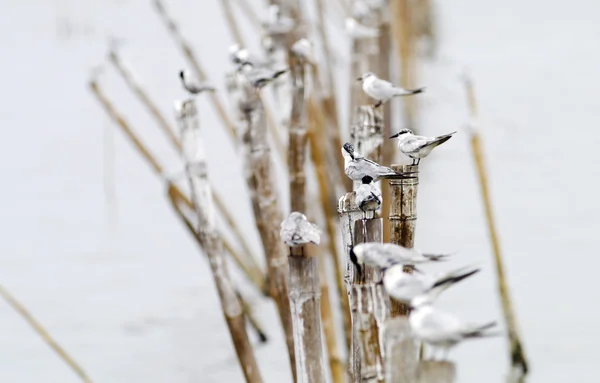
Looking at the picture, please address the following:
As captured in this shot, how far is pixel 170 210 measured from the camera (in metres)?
3.76

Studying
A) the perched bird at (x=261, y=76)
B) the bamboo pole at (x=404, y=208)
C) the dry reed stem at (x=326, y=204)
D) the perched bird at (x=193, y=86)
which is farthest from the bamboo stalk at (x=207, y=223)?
the bamboo pole at (x=404, y=208)

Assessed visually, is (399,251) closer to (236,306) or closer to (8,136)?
(236,306)

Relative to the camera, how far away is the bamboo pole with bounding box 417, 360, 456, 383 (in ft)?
2.51

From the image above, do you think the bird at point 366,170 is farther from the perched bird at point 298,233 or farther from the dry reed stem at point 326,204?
the dry reed stem at point 326,204

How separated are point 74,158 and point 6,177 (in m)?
0.35

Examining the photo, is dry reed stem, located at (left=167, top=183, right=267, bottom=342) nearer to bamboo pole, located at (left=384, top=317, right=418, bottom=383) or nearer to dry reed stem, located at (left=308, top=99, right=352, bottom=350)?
dry reed stem, located at (left=308, top=99, right=352, bottom=350)

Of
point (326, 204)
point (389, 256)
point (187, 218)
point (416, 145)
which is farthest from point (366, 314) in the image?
point (187, 218)

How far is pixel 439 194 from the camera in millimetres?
4035

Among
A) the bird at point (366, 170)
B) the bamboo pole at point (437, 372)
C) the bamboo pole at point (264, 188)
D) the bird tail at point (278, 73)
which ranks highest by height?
the bird tail at point (278, 73)

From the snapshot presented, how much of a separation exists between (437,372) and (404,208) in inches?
14.0

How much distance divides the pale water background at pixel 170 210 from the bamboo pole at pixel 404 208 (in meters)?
1.21

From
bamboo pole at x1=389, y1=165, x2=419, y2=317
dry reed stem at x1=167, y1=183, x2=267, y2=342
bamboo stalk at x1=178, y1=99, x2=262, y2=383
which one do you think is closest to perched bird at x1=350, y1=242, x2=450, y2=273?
bamboo pole at x1=389, y1=165, x2=419, y2=317

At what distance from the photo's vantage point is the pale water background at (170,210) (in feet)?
8.07

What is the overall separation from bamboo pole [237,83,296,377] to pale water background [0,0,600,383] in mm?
737
